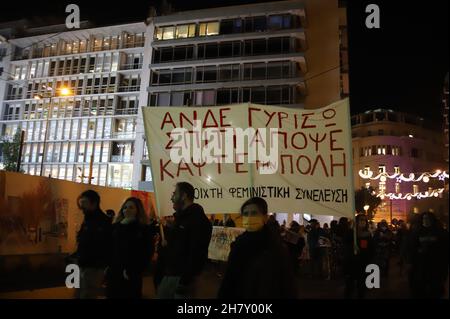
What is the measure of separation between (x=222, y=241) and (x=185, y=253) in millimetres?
6168

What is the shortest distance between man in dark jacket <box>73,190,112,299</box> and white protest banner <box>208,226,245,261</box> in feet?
17.5

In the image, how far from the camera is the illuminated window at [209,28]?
49.4 m

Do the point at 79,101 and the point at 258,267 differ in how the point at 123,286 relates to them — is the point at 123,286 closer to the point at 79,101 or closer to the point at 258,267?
the point at 258,267

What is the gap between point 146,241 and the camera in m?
5.80

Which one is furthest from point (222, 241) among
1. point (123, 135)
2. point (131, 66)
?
point (131, 66)

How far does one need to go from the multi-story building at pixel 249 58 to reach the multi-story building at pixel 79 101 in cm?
556

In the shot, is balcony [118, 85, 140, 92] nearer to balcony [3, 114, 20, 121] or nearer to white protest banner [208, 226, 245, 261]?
balcony [3, 114, 20, 121]

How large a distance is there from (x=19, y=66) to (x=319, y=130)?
208ft

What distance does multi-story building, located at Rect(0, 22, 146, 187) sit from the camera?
54562mm

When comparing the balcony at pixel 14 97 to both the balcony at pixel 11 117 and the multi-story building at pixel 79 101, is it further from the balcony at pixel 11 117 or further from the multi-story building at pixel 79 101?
the balcony at pixel 11 117

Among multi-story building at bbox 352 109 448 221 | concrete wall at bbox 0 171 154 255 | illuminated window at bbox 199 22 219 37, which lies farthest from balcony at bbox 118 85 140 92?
concrete wall at bbox 0 171 154 255

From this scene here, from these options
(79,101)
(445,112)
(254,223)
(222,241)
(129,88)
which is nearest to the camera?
(254,223)

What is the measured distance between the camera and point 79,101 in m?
57.4
